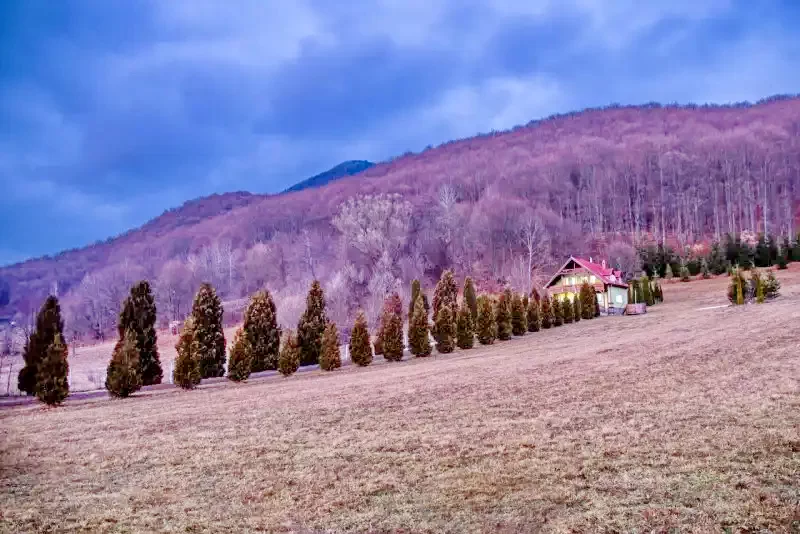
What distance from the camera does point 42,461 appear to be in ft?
31.8

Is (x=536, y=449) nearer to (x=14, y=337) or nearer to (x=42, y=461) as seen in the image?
(x=42, y=461)

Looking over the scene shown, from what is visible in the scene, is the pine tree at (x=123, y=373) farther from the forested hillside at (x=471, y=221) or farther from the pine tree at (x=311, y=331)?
the forested hillside at (x=471, y=221)

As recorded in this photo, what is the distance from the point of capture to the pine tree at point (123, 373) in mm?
18797

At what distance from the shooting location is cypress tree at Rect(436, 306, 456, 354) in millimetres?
29469

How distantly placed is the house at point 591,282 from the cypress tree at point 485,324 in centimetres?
1759

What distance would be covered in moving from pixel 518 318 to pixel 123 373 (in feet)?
74.7

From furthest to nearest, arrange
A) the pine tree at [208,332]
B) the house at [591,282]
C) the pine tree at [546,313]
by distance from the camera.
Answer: the house at [591,282]
the pine tree at [546,313]
the pine tree at [208,332]

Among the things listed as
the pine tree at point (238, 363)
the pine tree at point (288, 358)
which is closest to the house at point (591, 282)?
the pine tree at point (288, 358)

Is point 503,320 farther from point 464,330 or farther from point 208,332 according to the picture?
point 208,332

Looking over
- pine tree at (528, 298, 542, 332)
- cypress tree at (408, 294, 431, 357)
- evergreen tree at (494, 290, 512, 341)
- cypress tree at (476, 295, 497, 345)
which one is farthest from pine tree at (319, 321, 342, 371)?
pine tree at (528, 298, 542, 332)

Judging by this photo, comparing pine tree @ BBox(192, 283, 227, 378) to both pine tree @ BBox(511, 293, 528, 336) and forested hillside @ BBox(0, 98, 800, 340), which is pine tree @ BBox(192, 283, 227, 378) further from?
forested hillside @ BBox(0, 98, 800, 340)

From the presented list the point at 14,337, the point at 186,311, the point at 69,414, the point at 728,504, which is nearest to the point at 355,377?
the point at 69,414

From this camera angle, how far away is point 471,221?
77.6 meters

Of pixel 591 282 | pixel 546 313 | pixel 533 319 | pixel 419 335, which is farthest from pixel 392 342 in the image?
pixel 591 282
